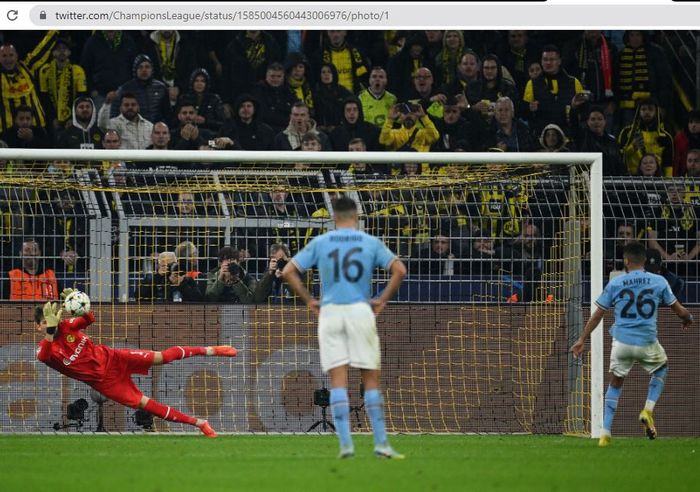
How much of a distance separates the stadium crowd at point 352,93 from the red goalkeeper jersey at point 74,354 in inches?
181

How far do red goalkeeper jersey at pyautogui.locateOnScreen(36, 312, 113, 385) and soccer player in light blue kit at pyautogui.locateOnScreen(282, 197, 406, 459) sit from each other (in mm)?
4292

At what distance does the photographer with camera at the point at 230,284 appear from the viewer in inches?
590

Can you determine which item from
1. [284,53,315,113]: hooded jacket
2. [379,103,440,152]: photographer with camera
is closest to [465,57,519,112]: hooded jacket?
[379,103,440,152]: photographer with camera

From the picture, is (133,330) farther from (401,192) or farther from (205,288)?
(401,192)

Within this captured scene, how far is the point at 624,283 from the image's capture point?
41.2 feet

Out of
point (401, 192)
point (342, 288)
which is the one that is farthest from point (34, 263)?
point (342, 288)

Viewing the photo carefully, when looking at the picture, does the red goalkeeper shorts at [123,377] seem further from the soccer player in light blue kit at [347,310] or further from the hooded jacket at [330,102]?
the hooded jacket at [330,102]

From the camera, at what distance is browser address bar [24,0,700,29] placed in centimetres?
1652

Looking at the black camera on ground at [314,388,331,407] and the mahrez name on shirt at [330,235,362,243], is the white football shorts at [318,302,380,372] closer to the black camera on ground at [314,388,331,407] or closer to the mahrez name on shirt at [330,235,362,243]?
the mahrez name on shirt at [330,235,362,243]

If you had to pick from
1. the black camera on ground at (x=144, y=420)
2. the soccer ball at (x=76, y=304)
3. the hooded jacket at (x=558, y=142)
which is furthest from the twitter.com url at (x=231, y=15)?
the black camera on ground at (x=144, y=420)

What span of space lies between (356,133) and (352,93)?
2.52 feet

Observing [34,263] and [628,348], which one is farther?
[34,263]

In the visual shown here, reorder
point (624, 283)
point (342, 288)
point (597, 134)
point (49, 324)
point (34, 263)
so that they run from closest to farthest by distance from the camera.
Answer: point (342, 288) → point (624, 283) → point (49, 324) → point (34, 263) → point (597, 134)

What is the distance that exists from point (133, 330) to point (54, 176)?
80.2 inches
